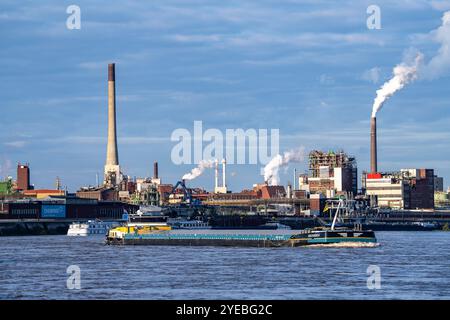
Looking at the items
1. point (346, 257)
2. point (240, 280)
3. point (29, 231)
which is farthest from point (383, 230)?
point (240, 280)

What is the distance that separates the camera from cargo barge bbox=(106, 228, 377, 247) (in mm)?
101250

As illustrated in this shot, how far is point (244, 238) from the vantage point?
4321 inches

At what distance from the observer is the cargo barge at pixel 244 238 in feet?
332

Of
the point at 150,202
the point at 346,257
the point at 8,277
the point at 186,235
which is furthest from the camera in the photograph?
the point at 150,202

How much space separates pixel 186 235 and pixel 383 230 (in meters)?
87.9

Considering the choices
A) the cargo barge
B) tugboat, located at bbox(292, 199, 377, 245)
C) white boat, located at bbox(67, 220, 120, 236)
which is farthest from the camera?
white boat, located at bbox(67, 220, 120, 236)

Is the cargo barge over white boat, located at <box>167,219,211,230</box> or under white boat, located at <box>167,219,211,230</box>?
under

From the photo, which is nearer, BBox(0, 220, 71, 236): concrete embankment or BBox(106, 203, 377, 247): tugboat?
BBox(106, 203, 377, 247): tugboat

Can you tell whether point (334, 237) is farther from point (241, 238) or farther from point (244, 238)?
point (241, 238)

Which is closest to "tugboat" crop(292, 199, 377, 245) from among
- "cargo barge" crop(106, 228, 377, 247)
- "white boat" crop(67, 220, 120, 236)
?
"cargo barge" crop(106, 228, 377, 247)

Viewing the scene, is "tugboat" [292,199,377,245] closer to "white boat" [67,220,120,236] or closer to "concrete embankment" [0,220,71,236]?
"white boat" [67,220,120,236]

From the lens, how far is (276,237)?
107 metres
